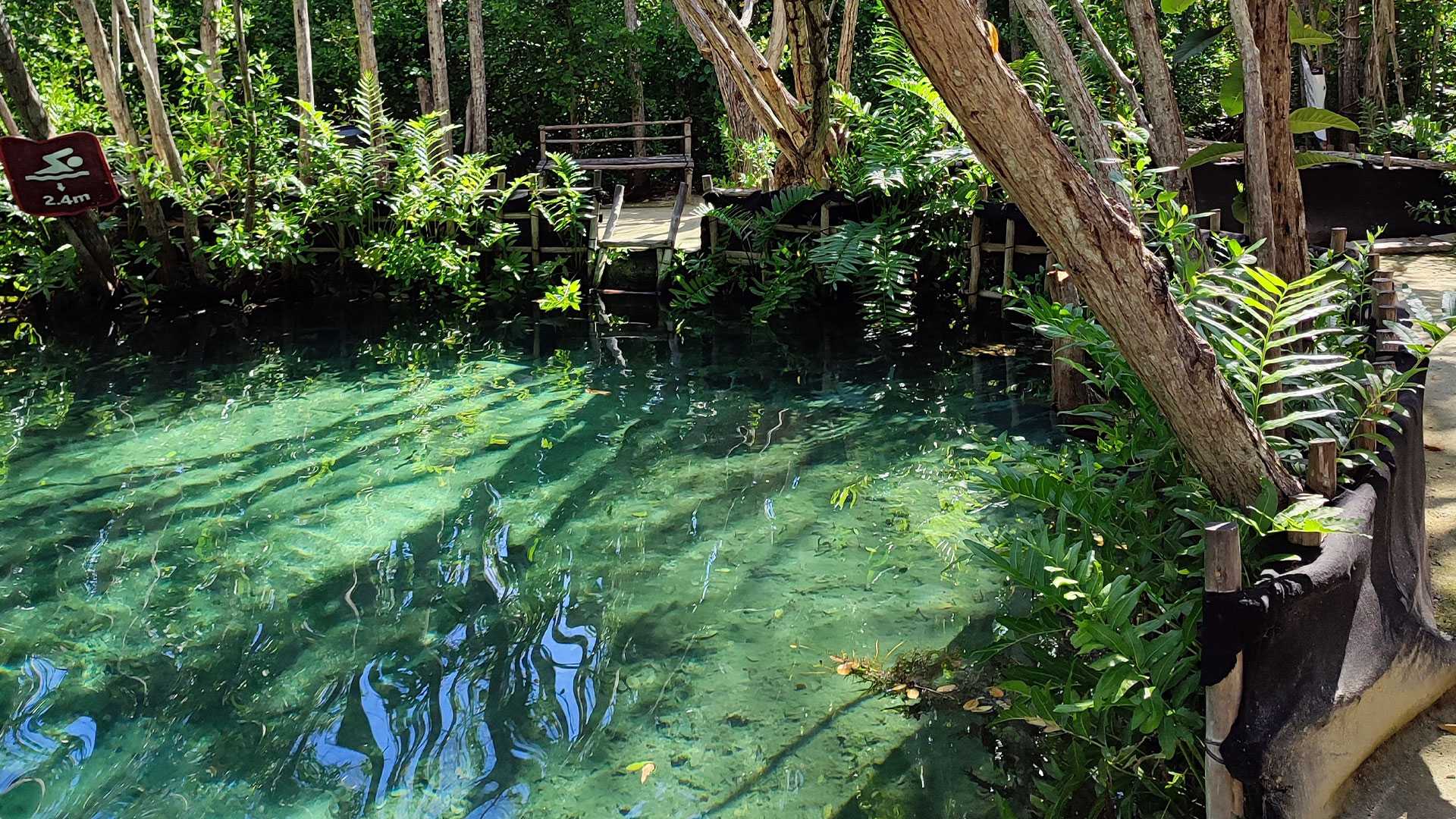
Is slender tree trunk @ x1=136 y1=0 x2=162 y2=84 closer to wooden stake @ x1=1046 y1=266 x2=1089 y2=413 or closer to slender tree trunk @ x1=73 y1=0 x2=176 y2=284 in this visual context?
slender tree trunk @ x1=73 y1=0 x2=176 y2=284

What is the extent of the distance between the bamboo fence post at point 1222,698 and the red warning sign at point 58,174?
8892 mm

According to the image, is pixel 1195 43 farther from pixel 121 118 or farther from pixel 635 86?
pixel 635 86

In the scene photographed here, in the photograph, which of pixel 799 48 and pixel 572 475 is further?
pixel 799 48

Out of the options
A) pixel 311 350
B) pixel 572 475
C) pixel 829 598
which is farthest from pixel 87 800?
pixel 311 350

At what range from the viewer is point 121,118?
982 centimetres

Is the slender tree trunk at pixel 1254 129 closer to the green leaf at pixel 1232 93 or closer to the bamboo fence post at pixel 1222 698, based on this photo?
the green leaf at pixel 1232 93

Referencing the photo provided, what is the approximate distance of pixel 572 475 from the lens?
629cm

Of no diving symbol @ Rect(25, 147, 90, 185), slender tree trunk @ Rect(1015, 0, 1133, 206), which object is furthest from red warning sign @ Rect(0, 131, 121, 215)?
slender tree trunk @ Rect(1015, 0, 1133, 206)

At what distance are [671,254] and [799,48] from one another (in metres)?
2.33

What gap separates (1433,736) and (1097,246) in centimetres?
166

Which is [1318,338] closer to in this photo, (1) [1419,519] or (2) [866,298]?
(1) [1419,519]

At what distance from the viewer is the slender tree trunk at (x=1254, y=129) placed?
13.5 ft

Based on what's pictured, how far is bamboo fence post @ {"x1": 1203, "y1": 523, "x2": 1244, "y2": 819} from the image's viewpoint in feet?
7.93

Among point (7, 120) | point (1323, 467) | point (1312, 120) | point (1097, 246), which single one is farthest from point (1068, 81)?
point (7, 120)
